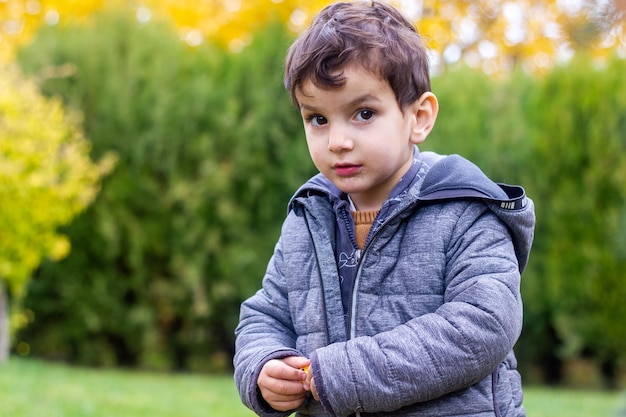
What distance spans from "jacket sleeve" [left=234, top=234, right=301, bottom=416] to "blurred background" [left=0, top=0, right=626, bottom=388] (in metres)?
5.65

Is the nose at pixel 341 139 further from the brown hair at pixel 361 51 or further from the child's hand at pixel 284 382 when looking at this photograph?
the child's hand at pixel 284 382

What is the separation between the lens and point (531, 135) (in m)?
8.33

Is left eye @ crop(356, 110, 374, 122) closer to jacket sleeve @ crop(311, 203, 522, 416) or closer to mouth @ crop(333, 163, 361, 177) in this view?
mouth @ crop(333, 163, 361, 177)

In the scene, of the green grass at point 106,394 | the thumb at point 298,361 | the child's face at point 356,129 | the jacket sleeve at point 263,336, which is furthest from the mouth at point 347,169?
the green grass at point 106,394

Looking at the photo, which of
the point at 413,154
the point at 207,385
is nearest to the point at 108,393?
the point at 207,385

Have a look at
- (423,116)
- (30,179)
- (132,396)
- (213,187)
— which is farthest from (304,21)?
(423,116)

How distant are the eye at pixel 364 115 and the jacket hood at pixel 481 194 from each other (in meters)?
0.23

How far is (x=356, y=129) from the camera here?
2.13 metres

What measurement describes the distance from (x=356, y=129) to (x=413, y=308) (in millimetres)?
483

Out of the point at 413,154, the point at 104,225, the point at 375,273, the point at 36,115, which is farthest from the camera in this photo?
the point at 104,225

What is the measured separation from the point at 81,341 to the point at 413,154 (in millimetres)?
6706

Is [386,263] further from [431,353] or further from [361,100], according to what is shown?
[361,100]

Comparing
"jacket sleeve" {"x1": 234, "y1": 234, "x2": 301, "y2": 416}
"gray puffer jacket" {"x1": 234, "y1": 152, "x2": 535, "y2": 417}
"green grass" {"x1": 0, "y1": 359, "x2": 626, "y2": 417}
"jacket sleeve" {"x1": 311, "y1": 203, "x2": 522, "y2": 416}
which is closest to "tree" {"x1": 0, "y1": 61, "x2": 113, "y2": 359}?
"green grass" {"x1": 0, "y1": 359, "x2": 626, "y2": 417}

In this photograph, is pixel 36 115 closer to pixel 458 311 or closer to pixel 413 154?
pixel 413 154
